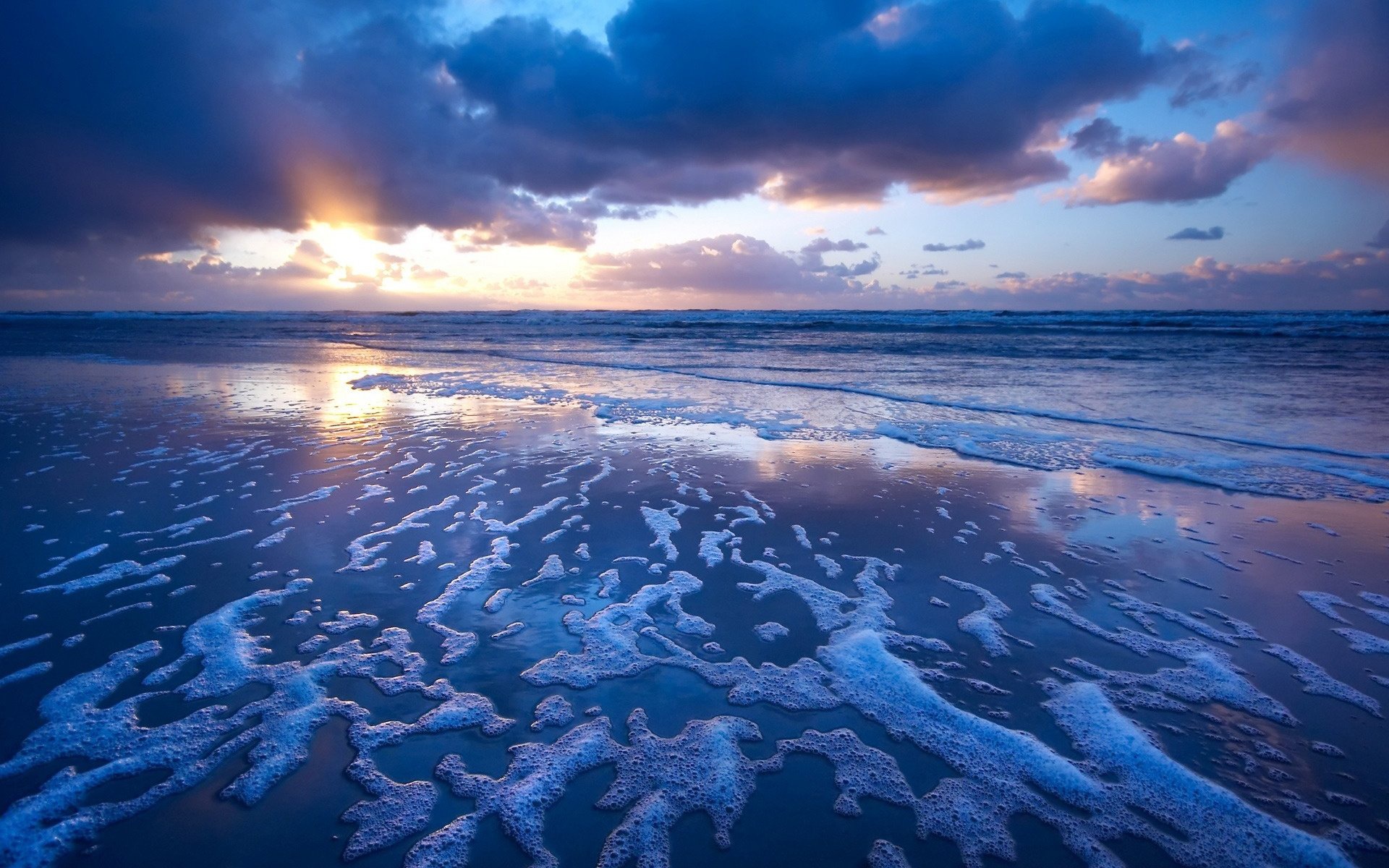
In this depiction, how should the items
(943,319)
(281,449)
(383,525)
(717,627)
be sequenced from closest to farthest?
(717,627) → (383,525) → (281,449) → (943,319)

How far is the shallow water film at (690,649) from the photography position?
234 cm

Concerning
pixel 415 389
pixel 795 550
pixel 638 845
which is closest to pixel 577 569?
pixel 795 550

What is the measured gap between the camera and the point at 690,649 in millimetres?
3518

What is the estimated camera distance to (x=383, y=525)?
5254 mm

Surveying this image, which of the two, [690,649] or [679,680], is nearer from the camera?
[679,680]

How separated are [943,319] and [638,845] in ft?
167

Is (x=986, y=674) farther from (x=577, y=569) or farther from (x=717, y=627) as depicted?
(x=577, y=569)

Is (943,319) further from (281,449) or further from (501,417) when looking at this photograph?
(281,449)

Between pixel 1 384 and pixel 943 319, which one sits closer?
pixel 1 384

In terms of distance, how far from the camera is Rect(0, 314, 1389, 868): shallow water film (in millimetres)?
2340

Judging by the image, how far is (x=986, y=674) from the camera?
3.28 meters

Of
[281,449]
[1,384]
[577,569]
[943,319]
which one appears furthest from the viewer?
[943,319]

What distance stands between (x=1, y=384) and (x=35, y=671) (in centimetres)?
1503

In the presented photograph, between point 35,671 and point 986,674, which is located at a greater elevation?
point 35,671
